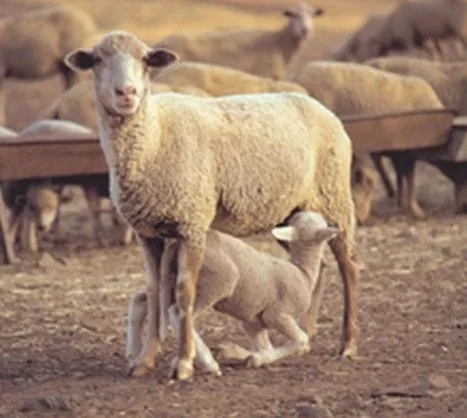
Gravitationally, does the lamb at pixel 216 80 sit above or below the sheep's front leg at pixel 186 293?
below

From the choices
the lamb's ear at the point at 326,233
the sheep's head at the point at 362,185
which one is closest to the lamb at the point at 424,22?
the sheep's head at the point at 362,185

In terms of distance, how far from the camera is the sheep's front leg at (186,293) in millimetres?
8039

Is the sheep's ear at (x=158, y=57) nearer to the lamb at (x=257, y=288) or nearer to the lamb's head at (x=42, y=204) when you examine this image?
the lamb at (x=257, y=288)

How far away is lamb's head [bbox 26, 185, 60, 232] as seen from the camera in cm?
1334

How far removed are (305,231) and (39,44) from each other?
45.6 feet

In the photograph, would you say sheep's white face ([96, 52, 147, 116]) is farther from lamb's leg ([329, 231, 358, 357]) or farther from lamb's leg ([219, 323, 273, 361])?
lamb's leg ([329, 231, 358, 357])

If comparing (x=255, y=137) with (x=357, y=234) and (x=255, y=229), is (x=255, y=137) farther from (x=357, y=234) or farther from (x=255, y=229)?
(x=357, y=234)

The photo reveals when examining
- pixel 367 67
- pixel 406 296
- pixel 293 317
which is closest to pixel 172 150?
pixel 293 317

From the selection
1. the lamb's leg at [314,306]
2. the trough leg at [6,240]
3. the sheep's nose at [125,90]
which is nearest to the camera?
the sheep's nose at [125,90]

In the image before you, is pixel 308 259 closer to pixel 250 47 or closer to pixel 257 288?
pixel 257 288

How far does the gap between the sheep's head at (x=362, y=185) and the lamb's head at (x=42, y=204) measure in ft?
8.41

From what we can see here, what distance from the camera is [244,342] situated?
9.08 metres

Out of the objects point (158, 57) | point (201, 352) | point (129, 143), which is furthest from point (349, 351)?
point (158, 57)

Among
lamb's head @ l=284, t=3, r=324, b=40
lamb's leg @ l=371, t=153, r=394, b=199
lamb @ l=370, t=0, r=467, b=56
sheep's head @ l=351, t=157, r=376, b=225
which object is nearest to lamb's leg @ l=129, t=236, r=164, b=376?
sheep's head @ l=351, t=157, r=376, b=225
